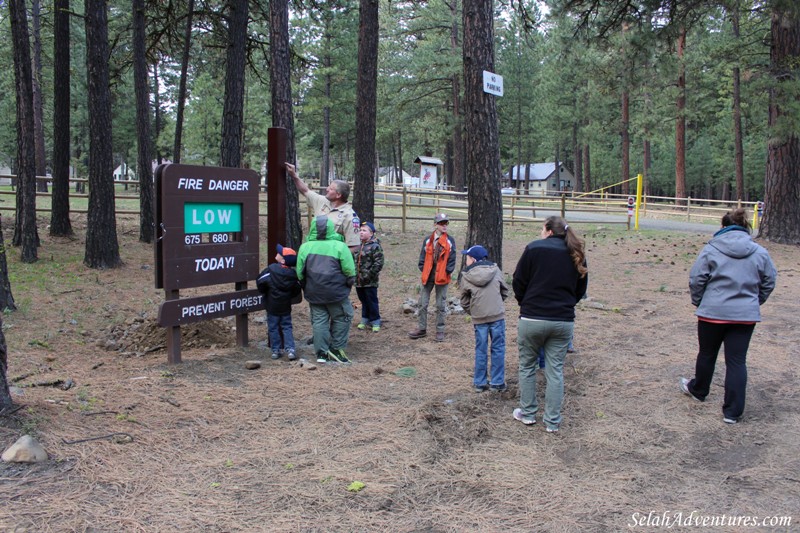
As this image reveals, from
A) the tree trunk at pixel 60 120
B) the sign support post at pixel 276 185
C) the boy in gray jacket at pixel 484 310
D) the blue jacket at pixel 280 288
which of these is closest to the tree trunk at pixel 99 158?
the tree trunk at pixel 60 120

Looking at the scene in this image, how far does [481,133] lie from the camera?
842cm

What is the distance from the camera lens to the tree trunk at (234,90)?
1116 centimetres

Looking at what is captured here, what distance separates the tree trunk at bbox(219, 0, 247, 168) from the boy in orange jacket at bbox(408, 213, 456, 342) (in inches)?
217

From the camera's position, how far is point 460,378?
568 cm

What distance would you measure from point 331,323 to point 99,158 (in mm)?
6690

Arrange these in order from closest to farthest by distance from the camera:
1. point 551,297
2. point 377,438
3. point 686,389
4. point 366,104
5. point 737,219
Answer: point 377,438 < point 551,297 < point 737,219 < point 686,389 < point 366,104

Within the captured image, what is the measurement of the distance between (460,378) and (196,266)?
2.73 m

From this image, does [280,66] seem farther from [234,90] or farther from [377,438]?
[377,438]

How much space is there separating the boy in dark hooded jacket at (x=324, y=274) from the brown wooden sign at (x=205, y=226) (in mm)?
790

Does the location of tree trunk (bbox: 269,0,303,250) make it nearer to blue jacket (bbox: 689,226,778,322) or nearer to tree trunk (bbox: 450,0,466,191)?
blue jacket (bbox: 689,226,778,322)

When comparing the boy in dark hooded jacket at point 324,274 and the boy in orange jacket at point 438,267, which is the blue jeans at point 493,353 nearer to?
the boy in dark hooded jacket at point 324,274

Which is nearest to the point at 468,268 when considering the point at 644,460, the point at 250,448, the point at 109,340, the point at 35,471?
the point at 644,460

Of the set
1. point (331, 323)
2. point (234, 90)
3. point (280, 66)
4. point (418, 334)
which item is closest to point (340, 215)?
point (331, 323)

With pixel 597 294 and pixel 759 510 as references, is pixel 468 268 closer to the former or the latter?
pixel 759 510
